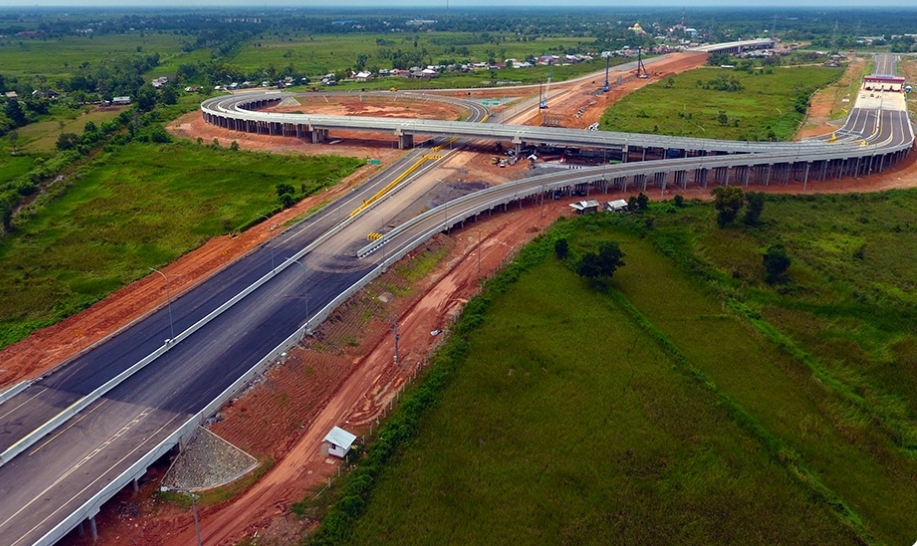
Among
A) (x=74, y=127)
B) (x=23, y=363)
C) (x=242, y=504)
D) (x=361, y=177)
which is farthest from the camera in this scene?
(x=74, y=127)

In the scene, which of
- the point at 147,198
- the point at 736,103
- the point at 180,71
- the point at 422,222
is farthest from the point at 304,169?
the point at 180,71

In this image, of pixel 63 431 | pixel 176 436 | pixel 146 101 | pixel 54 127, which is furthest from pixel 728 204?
pixel 54 127

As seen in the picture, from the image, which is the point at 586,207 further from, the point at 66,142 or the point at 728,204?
the point at 66,142

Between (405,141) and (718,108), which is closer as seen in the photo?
(405,141)

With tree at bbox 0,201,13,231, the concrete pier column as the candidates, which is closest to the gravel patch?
tree at bbox 0,201,13,231

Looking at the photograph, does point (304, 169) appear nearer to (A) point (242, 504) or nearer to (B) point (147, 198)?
(B) point (147, 198)

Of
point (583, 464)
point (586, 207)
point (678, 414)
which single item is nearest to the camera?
point (583, 464)

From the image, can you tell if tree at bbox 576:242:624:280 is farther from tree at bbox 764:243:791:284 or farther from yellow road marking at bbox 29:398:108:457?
yellow road marking at bbox 29:398:108:457

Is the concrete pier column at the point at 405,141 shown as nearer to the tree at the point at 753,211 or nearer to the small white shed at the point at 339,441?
the tree at the point at 753,211
